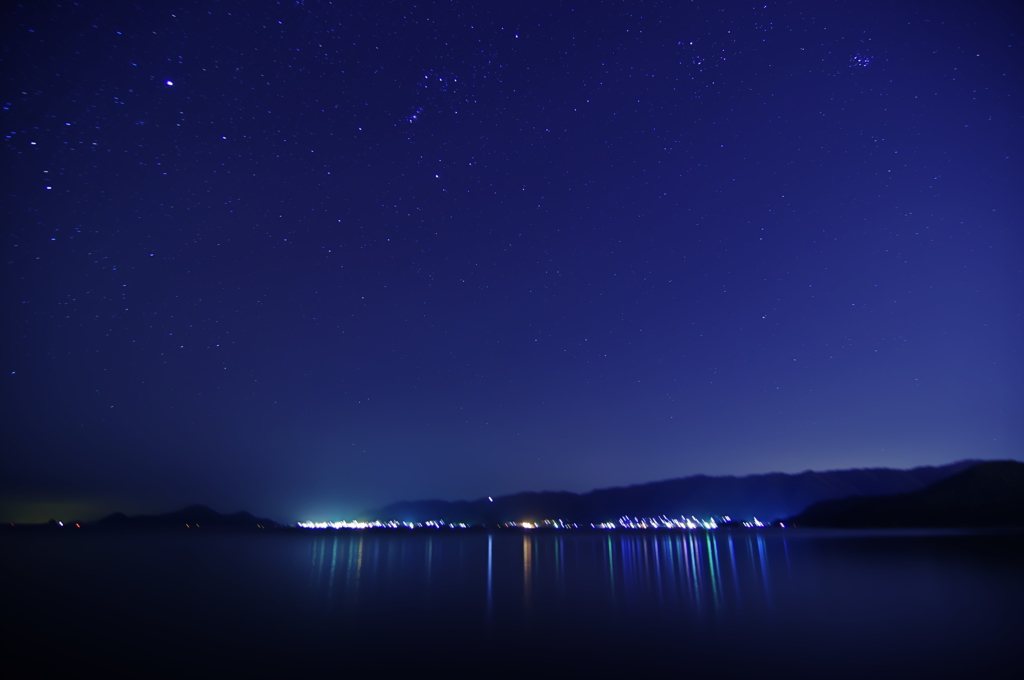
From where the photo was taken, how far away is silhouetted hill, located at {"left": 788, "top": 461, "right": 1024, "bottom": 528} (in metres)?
149

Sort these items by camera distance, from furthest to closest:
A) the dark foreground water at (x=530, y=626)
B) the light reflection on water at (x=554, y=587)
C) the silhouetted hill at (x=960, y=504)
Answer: the silhouetted hill at (x=960, y=504)
the light reflection on water at (x=554, y=587)
the dark foreground water at (x=530, y=626)

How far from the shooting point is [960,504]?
157625mm

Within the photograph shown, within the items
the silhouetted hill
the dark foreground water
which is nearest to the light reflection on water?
the dark foreground water

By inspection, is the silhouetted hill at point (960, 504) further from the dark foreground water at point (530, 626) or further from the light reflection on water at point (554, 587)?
the dark foreground water at point (530, 626)

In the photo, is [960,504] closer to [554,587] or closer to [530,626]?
[554,587]

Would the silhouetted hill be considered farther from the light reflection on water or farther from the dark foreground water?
the dark foreground water

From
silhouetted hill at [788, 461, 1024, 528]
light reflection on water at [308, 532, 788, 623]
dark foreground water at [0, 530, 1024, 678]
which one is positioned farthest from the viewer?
silhouetted hill at [788, 461, 1024, 528]

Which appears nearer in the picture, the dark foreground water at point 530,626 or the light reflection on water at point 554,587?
the dark foreground water at point 530,626

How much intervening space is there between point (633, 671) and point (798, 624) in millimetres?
7472

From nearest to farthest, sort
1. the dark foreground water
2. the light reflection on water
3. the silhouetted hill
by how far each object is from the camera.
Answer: the dark foreground water < the light reflection on water < the silhouetted hill

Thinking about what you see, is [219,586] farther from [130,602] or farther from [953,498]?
[953,498]

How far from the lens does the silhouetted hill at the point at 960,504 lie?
5866 inches

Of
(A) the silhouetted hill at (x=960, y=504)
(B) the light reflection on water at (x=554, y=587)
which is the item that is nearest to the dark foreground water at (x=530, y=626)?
(B) the light reflection on water at (x=554, y=587)

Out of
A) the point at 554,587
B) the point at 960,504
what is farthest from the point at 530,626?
the point at 960,504
